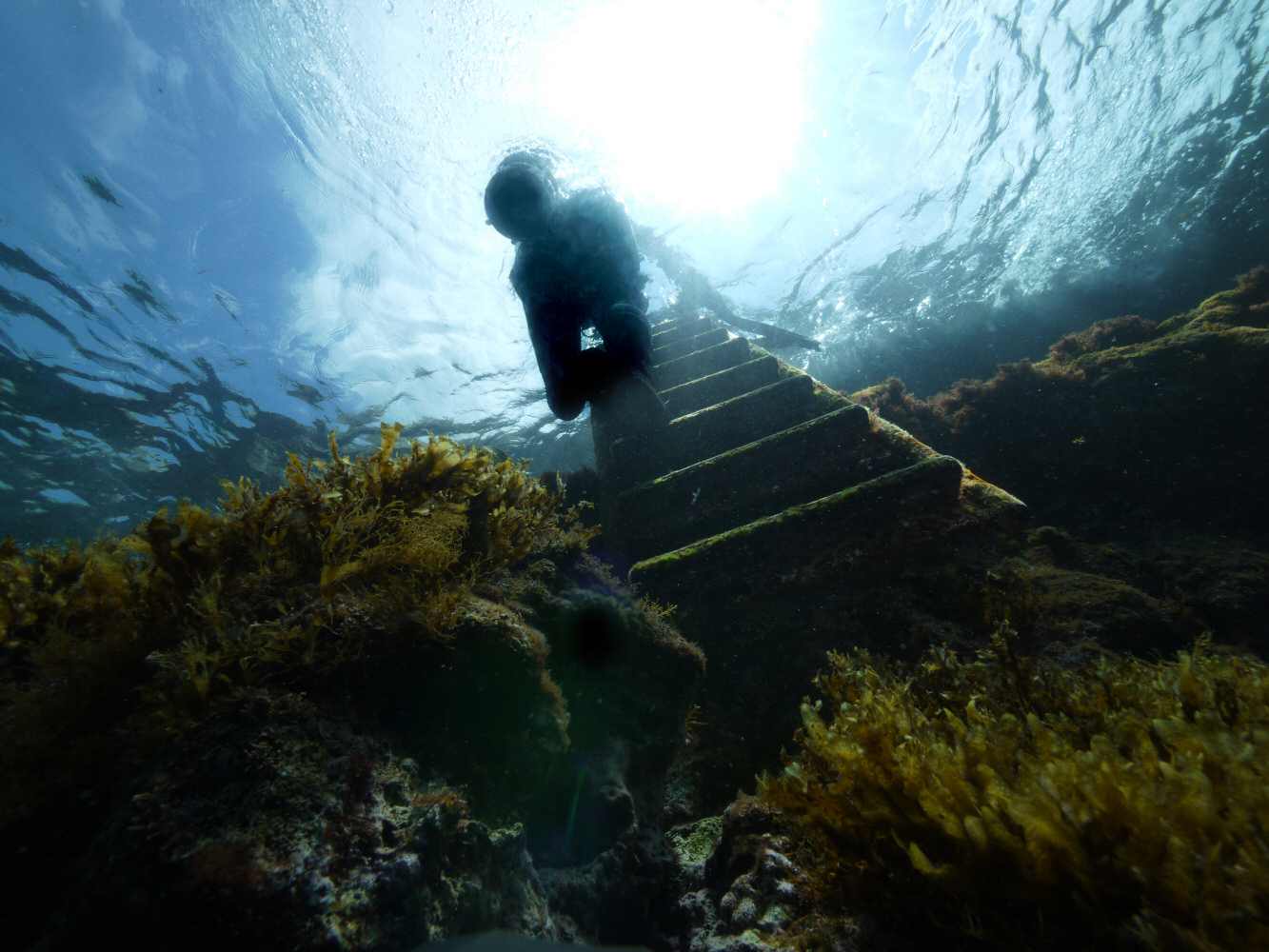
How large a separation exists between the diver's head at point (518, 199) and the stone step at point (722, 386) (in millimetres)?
3314

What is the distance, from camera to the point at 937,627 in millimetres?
3090

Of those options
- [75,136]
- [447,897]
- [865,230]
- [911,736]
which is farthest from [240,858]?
[865,230]

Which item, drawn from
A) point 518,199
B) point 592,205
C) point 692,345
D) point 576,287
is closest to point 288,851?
point 576,287

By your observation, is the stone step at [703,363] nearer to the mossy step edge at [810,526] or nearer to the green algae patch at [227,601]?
the mossy step edge at [810,526]

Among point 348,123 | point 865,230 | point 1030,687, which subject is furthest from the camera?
point 865,230

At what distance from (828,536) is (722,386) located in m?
3.23

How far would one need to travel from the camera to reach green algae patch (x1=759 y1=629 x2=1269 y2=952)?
1.00 meters

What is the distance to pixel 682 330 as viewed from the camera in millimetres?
9258


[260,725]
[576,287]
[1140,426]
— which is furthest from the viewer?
[576,287]

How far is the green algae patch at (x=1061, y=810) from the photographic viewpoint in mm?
1000

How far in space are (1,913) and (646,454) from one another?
4890 millimetres

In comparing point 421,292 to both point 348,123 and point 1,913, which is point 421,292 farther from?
point 1,913

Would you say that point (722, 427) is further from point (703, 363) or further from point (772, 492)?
point (703, 363)

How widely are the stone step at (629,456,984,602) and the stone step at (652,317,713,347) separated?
19.2 feet
